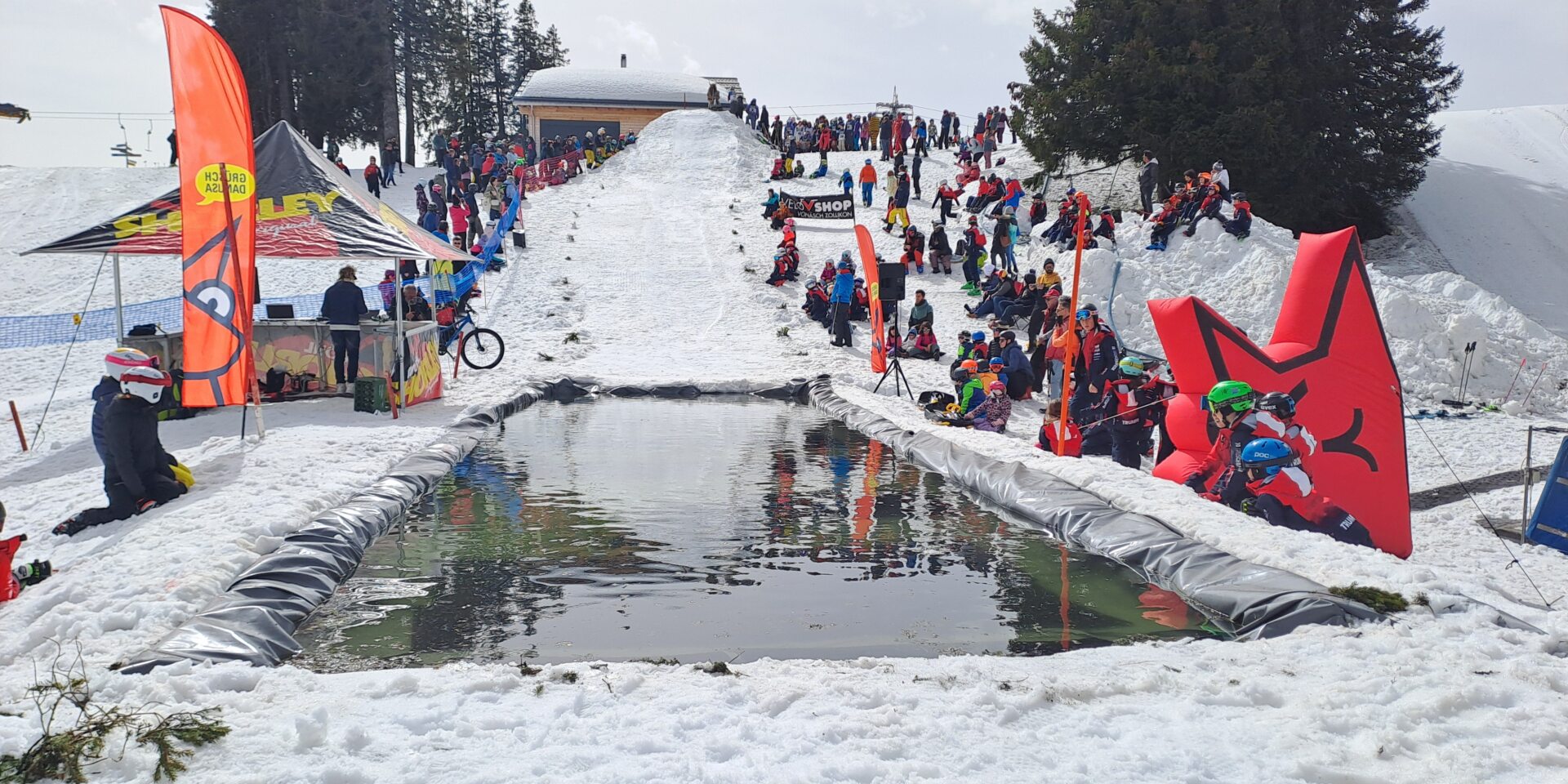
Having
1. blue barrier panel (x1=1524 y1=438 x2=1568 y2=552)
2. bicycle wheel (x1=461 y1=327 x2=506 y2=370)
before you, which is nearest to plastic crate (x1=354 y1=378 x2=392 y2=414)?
bicycle wheel (x1=461 y1=327 x2=506 y2=370)

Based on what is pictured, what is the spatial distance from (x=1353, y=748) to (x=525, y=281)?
2109 cm

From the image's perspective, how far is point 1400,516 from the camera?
716 centimetres

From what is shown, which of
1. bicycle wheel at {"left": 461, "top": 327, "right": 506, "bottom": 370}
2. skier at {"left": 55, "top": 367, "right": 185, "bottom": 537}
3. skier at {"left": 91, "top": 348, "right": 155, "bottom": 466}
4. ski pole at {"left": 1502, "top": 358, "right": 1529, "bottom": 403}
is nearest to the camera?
skier at {"left": 55, "top": 367, "right": 185, "bottom": 537}

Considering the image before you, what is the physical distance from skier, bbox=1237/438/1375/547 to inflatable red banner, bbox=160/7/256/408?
27.4 feet

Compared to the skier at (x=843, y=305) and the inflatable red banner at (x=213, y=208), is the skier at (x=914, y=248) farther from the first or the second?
the inflatable red banner at (x=213, y=208)

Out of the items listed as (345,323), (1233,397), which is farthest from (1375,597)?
(345,323)

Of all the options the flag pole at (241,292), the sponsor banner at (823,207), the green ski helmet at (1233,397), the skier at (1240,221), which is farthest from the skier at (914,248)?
the green ski helmet at (1233,397)

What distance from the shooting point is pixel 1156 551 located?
6242 mm

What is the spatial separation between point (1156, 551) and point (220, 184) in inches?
330

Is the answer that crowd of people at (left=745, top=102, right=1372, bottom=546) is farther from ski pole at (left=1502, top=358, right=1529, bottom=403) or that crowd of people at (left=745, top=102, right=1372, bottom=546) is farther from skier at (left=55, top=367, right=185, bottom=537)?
skier at (left=55, top=367, right=185, bottom=537)

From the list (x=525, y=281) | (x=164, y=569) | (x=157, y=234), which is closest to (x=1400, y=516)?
(x=164, y=569)

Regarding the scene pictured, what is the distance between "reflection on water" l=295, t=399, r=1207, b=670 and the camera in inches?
197

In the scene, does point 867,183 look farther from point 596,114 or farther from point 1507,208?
point 596,114

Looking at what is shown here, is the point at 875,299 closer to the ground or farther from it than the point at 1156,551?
farther from it
